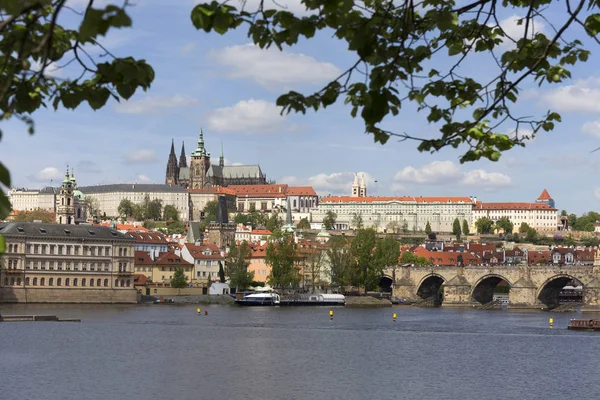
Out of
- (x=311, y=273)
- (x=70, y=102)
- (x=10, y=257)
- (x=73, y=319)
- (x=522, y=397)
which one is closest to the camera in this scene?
(x=70, y=102)

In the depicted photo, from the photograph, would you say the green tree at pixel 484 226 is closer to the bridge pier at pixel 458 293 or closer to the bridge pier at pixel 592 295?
the bridge pier at pixel 458 293

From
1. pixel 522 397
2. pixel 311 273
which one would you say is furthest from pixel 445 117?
pixel 311 273

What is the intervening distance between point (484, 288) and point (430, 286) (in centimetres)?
610

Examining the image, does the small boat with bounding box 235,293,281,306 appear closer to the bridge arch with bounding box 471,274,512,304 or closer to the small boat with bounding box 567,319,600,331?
the bridge arch with bounding box 471,274,512,304

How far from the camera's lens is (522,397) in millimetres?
29781

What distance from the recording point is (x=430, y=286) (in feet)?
313

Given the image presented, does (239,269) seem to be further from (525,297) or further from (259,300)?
(525,297)

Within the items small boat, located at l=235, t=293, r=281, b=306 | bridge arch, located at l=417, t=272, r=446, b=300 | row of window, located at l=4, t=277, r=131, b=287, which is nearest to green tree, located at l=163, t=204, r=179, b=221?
bridge arch, located at l=417, t=272, r=446, b=300

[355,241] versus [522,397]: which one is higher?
[355,241]

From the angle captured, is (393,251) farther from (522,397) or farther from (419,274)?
(522,397)

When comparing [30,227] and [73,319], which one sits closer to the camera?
[73,319]

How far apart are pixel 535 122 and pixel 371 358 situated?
106 ft

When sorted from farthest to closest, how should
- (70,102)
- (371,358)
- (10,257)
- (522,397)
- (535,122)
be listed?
(10,257)
(371,358)
(522,397)
(535,122)
(70,102)

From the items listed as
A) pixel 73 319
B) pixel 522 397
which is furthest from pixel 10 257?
pixel 522 397
